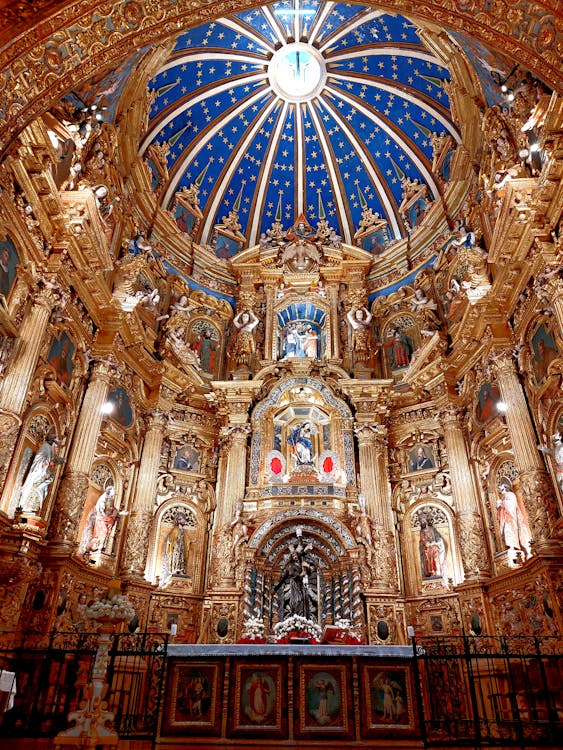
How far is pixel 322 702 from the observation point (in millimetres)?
9312

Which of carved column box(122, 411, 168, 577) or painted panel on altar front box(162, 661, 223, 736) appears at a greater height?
carved column box(122, 411, 168, 577)

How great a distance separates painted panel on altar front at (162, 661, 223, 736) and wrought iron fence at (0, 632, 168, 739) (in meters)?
0.30

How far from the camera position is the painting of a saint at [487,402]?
16.0 meters

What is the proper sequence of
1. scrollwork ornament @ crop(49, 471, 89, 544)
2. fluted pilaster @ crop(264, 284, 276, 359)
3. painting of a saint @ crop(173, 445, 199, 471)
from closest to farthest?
scrollwork ornament @ crop(49, 471, 89, 544)
painting of a saint @ crop(173, 445, 199, 471)
fluted pilaster @ crop(264, 284, 276, 359)

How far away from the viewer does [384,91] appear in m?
23.8

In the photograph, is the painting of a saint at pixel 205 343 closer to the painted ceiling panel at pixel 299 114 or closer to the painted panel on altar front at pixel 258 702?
the painted ceiling panel at pixel 299 114

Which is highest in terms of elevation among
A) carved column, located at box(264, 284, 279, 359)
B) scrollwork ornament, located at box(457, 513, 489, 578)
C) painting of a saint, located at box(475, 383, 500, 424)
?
carved column, located at box(264, 284, 279, 359)

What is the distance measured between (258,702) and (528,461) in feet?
28.0

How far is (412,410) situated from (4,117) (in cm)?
1544

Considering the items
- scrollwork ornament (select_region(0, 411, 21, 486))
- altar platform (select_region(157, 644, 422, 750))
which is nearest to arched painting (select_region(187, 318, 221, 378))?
scrollwork ornament (select_region(0, 411, 21, 486))

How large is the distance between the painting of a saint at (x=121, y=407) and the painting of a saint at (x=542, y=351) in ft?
39.3

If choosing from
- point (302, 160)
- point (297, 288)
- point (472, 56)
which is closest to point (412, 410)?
point (297, 288)

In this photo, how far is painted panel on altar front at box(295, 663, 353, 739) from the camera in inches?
356

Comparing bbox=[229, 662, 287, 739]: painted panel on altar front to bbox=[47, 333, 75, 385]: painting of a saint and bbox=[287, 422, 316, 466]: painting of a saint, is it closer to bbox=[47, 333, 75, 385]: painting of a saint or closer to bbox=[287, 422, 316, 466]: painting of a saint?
bbox=[47, 333, 75, 385]: painting of a saint
